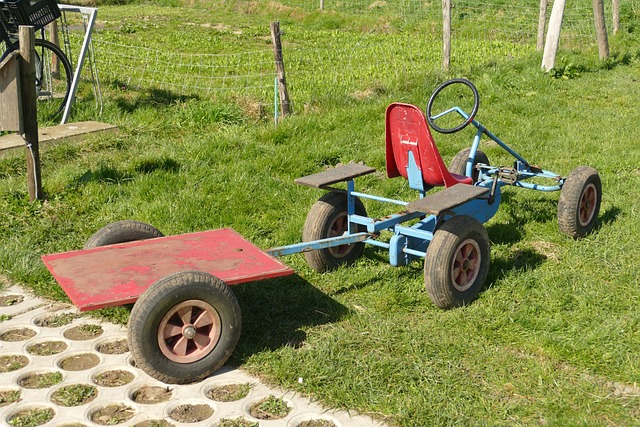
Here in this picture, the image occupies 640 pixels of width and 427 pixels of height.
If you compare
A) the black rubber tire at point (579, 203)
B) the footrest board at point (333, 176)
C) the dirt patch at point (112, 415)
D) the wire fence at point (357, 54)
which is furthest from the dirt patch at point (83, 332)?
the wire fence at point (357, 54)

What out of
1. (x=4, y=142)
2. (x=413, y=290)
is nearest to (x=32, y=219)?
(x=4, y=142)

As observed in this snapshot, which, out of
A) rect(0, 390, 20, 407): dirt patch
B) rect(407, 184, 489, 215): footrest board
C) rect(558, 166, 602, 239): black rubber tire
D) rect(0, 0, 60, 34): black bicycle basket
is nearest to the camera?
rect(0, 390, 20, 407): dirt patch

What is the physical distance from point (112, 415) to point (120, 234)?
159cm

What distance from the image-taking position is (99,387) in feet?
13.7

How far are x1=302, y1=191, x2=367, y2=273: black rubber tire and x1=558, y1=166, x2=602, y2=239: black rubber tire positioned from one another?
65.0 inches

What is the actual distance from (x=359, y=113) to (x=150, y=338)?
5.75 meters

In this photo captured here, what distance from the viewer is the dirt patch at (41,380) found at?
4219mm

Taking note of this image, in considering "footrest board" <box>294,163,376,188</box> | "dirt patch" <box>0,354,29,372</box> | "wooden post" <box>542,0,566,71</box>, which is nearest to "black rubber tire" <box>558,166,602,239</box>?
"footrest board" <box>294,163,376,188</box>

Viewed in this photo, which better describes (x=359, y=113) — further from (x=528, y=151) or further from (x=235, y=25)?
(x=235, y=25)

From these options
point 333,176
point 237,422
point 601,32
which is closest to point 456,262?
point 333,176

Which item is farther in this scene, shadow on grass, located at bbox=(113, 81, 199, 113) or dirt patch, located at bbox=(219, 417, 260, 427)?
shadow on grass, located at bbox=(113, 81, 199, 113)

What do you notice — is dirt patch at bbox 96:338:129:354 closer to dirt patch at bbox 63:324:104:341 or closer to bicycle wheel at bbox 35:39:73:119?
dirt patch at bbox 63:324:104:341

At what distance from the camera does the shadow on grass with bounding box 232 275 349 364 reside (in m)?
4.65

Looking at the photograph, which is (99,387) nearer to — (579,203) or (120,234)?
(120,234)
